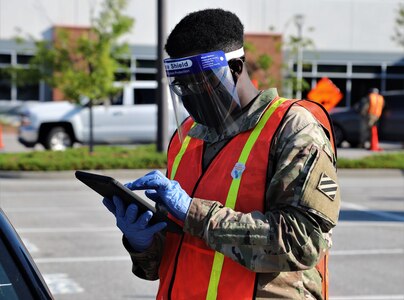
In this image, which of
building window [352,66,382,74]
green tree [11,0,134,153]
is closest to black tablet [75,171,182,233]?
green tree [11,0,134,153]

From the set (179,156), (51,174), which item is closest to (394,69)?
(51,174)

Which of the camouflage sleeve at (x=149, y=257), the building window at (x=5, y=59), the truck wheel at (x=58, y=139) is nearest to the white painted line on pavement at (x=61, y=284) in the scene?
the camouflage sleeve at (x=149, y=257)

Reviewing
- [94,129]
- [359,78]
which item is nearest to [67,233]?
[94,129]

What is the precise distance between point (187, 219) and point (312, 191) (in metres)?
0.41

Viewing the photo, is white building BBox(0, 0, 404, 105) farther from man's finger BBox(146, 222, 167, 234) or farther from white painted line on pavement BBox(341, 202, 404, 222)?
man's finger BBox(146, 222, 167, 234)

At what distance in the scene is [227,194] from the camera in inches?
104

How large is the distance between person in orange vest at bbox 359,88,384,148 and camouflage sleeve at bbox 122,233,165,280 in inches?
842

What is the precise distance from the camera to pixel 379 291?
713 cm

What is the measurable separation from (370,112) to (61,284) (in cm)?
1819

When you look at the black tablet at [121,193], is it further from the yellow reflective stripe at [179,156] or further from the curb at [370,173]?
the curb at [370,173]

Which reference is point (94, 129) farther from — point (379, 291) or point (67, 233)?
point (379, 291)

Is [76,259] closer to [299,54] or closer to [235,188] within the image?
[235,188]

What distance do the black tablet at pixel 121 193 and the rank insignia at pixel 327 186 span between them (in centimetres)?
50

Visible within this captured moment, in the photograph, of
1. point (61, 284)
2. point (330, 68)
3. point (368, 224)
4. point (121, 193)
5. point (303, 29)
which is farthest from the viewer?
point (330, 68)
